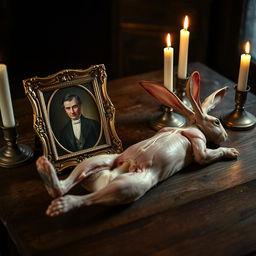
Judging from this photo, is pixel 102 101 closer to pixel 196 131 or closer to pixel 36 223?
pixel 196 131

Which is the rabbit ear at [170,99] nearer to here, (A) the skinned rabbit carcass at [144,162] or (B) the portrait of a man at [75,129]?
(A) the skinned rabbit carcass at [144,162]

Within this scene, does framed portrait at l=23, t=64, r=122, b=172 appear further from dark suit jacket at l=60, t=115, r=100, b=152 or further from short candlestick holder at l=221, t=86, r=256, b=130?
short candlestick holder at l=221, t=86, r=256, b=130

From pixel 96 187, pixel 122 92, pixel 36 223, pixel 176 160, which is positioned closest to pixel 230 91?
pixel 122 92

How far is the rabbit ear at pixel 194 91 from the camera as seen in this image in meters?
1.54

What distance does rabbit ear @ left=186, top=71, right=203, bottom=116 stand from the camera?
5.06 feet

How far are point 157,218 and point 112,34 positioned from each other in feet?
5.32

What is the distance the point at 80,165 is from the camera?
1377 millimetres

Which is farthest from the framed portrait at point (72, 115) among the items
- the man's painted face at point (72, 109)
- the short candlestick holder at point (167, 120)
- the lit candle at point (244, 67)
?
the lit candle at point (244, 67)

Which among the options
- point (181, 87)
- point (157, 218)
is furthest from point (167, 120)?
point (157, 218)

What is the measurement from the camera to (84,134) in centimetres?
152

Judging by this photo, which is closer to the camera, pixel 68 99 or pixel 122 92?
pixel 68 99

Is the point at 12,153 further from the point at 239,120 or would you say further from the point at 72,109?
the point at 239,120

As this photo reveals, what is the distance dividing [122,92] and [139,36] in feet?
2.76

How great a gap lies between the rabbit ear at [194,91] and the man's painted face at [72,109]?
1.05ft
